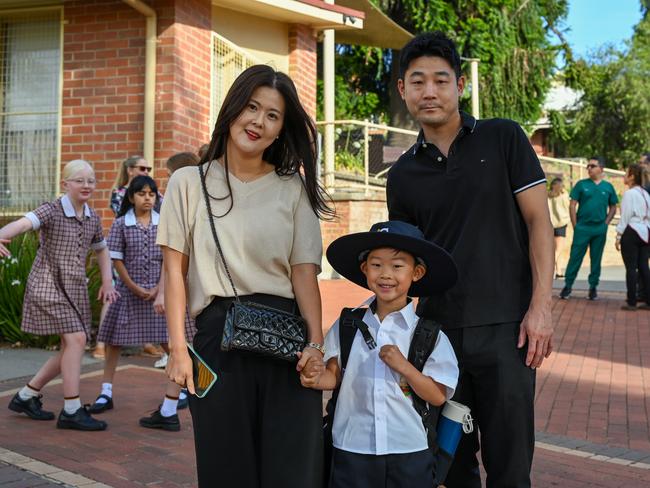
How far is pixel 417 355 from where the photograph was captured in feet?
10.3

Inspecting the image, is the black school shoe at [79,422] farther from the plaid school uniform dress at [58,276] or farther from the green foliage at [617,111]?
the green foliage at [617,111]

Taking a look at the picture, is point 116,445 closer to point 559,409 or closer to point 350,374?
point 350,374

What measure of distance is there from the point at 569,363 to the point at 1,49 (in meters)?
7.59

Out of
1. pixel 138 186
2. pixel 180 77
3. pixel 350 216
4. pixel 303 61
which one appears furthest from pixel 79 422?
pixel 350 216

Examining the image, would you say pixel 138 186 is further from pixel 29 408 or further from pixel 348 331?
pixel 348 331

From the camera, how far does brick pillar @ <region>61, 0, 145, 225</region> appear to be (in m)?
10.2

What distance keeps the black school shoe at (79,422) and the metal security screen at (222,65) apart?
238 inches

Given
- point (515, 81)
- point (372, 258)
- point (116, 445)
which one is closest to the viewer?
point (372, 258)

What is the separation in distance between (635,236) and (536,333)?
920 centimetres

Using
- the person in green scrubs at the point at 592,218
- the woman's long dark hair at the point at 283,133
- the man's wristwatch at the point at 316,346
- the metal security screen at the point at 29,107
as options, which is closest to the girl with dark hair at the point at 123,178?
the metal security screen at the point at 29,107

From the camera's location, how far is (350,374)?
10.5 ft

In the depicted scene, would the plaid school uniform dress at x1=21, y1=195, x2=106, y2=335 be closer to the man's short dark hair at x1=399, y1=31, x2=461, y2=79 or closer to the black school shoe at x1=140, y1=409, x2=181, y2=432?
the black school shoe at x1=140, y1=409, x2=181, y2=432

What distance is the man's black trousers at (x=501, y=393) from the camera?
129 inches

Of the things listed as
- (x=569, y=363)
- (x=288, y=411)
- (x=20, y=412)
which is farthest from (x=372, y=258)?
(x=569, y=363)
